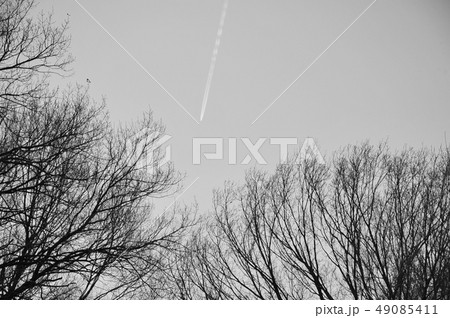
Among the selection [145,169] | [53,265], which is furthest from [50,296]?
[145,169]

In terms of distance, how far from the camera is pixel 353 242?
30.5 ft

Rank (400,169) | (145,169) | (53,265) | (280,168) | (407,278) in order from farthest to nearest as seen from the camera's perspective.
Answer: (280,168) < (400,169) < (145,169) < (407,278) < (53,265)

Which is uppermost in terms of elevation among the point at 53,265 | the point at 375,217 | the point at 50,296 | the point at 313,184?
the point at 313,184

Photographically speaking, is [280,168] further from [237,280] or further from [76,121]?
[76,121]

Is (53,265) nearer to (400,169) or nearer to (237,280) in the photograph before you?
(237,280)

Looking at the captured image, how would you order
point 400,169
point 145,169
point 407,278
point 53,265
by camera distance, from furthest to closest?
point 400,169, point 145,169, point 407,278, point 53,265

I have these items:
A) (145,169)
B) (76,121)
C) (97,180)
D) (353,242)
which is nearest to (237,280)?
(353,242)

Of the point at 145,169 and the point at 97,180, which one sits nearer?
the point at 97,180

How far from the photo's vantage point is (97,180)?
8406 mm

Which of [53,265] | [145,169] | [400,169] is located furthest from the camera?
[400,169]

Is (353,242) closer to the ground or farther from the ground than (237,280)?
farther from the ground

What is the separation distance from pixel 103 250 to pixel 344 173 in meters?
5.64

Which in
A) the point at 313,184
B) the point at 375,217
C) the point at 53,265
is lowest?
the point at 53,265

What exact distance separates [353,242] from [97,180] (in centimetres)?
529
